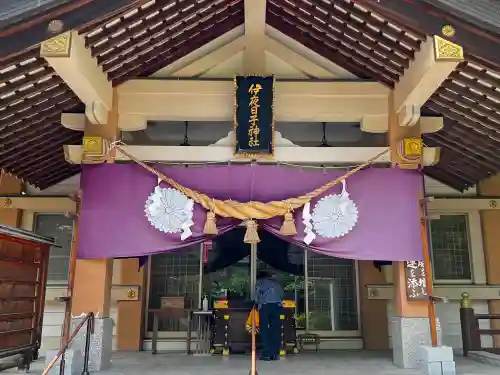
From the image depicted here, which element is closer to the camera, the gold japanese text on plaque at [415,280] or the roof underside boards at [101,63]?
the roof underside boards at [101,63]

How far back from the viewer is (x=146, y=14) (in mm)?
5320

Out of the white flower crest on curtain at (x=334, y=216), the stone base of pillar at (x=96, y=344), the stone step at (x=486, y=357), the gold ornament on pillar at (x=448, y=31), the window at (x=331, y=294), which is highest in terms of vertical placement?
the gold ornament on pillar at (x=448, y=31)

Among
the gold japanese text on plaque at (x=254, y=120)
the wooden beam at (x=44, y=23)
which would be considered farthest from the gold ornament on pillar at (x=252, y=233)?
the wooden beam at (x=44, y=23)

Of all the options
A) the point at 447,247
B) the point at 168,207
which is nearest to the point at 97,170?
the point at 168,207

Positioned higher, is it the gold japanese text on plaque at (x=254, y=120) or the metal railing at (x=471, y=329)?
the gold japanese text on plaque at (x=254, y=120)

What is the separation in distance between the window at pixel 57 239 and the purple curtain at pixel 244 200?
9.80 feet

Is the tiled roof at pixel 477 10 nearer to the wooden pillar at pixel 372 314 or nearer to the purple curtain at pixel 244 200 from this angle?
the purple curtain at pixel 244 200

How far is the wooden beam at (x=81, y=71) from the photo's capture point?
15.1ft

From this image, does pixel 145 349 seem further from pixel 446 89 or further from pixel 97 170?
pixel 446 89

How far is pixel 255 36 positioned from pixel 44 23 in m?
2.86

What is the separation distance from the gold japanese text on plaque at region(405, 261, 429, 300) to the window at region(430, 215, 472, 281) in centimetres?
287

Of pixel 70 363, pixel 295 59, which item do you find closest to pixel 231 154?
pixel 295 59

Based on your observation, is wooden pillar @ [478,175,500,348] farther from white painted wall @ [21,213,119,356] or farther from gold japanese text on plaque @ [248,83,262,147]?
white painted wall @ [21,213,119,356]

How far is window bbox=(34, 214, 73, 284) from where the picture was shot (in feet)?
28.1
